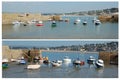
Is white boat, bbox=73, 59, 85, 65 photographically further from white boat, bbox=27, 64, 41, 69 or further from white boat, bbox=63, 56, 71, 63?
white boat, bbox=27, 64, 41, 69

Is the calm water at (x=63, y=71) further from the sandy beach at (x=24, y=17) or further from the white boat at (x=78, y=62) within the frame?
the sandy beach at (x=24, y=17)

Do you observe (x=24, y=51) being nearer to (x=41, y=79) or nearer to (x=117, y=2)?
(x=41, y=79)

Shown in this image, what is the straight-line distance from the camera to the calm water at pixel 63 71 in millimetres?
2891

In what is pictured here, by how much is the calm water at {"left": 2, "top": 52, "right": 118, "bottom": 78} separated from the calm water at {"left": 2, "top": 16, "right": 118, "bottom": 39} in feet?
→ 0.49

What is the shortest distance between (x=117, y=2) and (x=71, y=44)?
451 mm

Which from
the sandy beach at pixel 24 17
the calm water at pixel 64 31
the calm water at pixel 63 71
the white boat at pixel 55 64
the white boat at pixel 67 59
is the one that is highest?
the sandy beach at pixel 24 17

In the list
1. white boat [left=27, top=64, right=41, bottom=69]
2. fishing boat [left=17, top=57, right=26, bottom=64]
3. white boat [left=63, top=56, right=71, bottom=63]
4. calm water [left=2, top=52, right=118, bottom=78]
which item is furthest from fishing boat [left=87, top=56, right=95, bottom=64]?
fishing boat [left=17, top=57, right=26, bottom=64]

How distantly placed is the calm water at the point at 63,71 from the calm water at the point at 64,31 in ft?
0.49

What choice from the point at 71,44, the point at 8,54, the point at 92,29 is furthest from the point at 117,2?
the point at 8,54

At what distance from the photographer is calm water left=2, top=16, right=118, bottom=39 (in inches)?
113

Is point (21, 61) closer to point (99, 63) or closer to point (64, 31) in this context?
point (64, 31)

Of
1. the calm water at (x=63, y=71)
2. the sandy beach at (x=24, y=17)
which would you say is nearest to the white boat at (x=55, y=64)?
the calm water at (x=63, y=71)

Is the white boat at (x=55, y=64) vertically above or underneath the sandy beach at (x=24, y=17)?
underneath

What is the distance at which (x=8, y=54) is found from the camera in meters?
2.94
